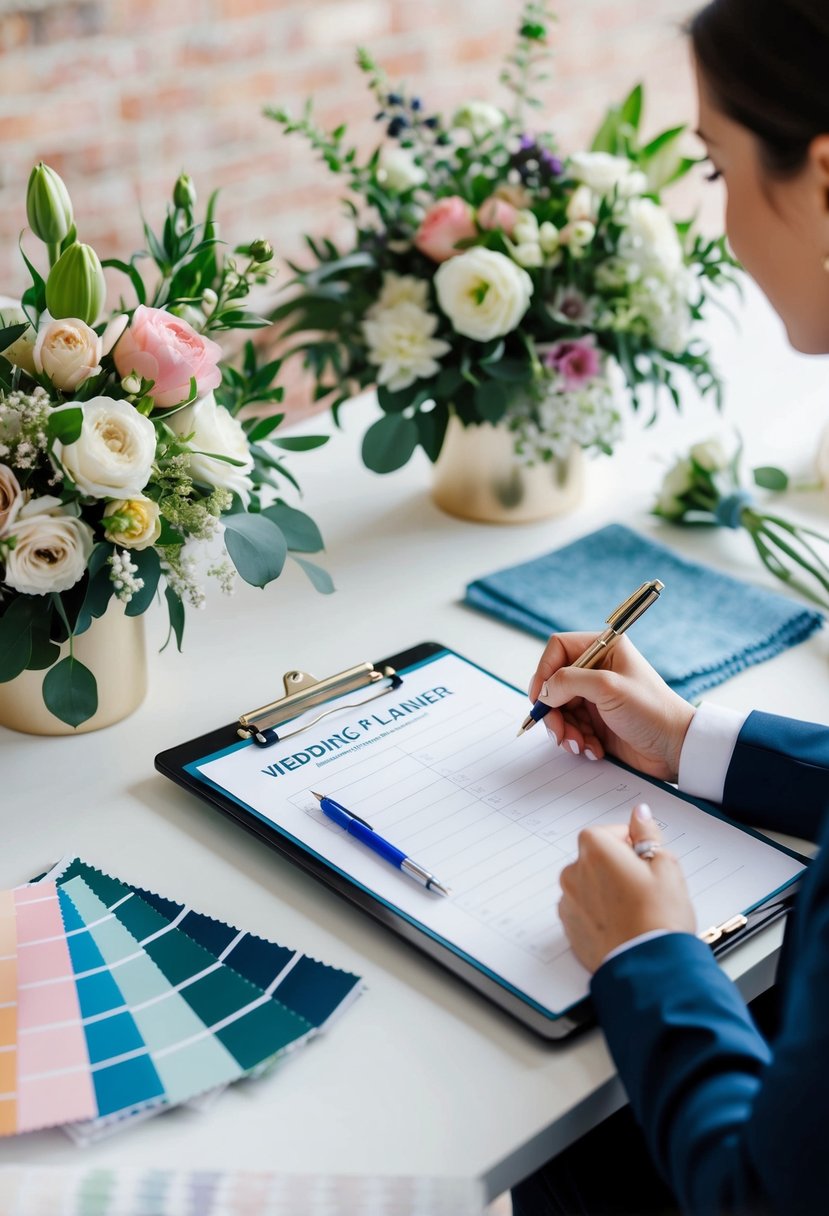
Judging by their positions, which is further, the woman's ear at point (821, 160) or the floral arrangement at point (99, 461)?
the floral arrangement at point (99, 461)

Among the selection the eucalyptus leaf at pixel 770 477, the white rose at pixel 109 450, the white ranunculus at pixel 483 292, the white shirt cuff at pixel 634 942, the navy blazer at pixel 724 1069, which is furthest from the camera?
the eucalyptus leaf at pixel 770 477

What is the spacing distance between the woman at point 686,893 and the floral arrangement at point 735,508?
0.39m

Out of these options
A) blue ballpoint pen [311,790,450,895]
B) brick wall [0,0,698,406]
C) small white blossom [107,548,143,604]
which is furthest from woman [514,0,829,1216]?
brick wall [0,0,698,406]

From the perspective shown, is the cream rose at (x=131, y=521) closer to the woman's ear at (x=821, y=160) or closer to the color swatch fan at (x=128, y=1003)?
the color swatch fan at (x=128, y=1003)

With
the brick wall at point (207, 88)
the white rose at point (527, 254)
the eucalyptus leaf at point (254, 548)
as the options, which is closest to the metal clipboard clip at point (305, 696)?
the eucalyptus leaf at point (254, 548)

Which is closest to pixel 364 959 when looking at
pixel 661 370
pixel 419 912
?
pixel 419 912

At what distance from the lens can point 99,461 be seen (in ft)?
2.89

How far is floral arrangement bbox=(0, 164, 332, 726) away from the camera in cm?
89

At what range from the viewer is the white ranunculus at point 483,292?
124 cm

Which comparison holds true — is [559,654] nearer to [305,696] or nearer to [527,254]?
[305,696]

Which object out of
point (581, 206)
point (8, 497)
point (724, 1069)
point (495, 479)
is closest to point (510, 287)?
point (581, 206)

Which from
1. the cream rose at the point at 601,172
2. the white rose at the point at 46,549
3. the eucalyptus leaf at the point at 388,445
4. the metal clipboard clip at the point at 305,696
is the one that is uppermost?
the cream rose at the point at 601,172

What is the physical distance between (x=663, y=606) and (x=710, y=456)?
244 mm

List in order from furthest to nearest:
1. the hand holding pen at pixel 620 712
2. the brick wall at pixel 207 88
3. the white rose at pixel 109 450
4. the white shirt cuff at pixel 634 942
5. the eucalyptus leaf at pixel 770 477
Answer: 1. the brick wall at pixel 207 88
2. the eucalyptus leaf at pixel 770 477
3. the hand holding pen at pixel 620 712
4. the white rose at pixel 109 450
5. the white shirt cuff at pixel 634 942
